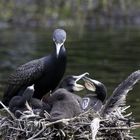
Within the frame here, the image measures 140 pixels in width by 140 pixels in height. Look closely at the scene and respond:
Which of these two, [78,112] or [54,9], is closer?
[78,112]

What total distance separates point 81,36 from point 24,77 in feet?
88.3

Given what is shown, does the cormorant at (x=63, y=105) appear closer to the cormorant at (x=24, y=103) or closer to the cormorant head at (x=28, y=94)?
the cormorant at (x=24, y=103)

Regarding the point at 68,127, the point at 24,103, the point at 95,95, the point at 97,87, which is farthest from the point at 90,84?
the point at 68,127

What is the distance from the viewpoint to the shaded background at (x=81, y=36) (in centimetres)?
2632

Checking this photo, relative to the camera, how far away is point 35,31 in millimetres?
45625

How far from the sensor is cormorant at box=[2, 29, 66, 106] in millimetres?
13070

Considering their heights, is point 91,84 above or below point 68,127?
above

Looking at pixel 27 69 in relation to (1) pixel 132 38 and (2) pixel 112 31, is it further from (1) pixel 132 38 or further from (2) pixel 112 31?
(2) pixel 112 31

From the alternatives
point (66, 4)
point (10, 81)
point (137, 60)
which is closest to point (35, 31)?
point (66, 4)

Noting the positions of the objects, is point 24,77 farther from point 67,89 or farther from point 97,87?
point 97,87

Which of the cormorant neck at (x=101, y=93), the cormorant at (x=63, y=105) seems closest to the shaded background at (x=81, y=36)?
the cormorant neck at (x=101, y=93)

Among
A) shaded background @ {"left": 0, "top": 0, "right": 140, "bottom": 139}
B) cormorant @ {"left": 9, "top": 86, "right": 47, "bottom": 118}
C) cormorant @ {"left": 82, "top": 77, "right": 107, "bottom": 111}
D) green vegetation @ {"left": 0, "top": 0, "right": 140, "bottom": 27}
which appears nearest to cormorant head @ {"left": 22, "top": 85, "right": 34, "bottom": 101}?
cormorant @ {"left": 9, "top": 86, "right": 47, "bottom": 118}

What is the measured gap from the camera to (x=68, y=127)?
37.5 ft

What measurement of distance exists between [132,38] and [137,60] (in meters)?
9.71
